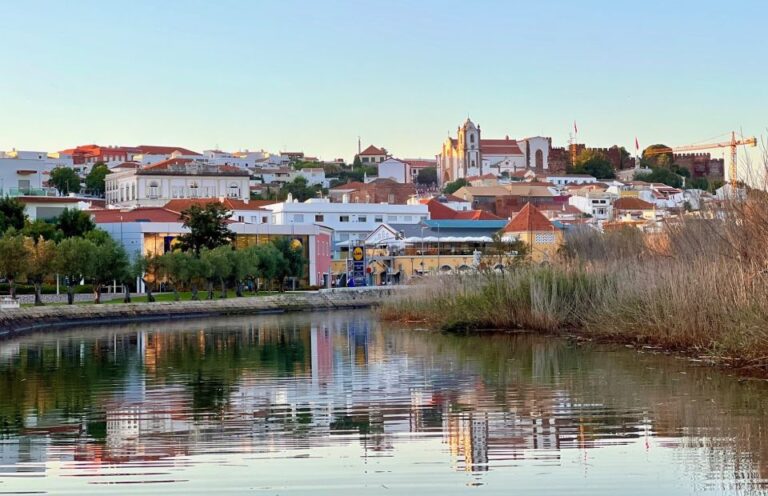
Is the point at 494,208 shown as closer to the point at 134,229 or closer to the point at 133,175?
the point at 133,175

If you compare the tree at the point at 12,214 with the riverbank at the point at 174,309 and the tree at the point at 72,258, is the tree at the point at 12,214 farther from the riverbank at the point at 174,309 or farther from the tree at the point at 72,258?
the riverbank at the point at 174,309

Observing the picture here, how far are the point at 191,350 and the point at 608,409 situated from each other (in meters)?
17.6

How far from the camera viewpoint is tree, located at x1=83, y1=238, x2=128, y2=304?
55.3m

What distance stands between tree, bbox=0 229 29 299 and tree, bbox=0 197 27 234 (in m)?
14.6

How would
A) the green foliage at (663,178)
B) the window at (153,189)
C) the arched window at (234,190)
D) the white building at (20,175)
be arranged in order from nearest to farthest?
the white building at (20,175) → the window at (153,189) → the arched window at (234,190) → the green foliage at (663,178)

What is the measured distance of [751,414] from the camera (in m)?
15.4

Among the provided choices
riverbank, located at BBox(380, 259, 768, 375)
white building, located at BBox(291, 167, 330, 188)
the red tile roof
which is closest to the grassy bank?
riverbank, located at BBox(380, 259, 768, 375)

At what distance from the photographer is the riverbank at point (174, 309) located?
151 ft

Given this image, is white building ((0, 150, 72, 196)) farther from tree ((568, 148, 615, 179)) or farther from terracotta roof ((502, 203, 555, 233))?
tree ((568, 148, 615, 179))

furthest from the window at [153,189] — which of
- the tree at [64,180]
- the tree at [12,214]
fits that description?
the tree at [12,214]

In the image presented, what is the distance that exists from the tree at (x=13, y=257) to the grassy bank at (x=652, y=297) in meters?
15.9

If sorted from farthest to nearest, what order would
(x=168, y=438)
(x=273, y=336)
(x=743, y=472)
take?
(x=273, y=336) < (x=168, y=438) < (x=743, y=472)

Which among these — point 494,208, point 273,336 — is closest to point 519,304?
point 273,336

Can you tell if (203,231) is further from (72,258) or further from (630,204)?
(630,204)
